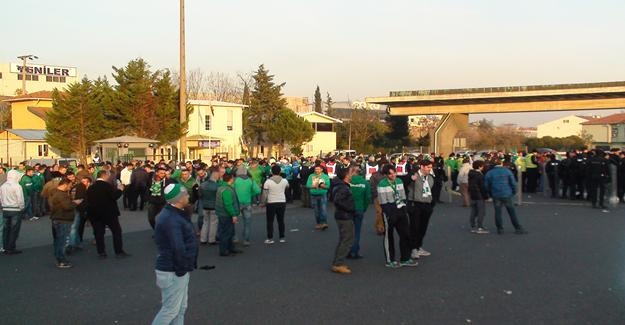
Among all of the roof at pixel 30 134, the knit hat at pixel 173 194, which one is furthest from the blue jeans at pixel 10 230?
the roof at pixel 30 134

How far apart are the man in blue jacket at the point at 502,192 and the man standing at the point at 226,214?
19.0 feet

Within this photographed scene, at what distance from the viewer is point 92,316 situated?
23.8 ft

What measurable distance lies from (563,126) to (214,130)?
8284 centimetres

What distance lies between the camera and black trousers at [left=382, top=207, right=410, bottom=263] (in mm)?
9875

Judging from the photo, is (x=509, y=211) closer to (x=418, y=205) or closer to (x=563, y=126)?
(x=418, y=205)

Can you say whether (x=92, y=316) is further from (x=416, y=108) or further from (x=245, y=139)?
(x=245, y=139)

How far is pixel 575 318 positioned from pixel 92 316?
5653mm

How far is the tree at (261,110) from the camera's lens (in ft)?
214

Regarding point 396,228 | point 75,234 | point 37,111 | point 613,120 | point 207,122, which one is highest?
point 613,120

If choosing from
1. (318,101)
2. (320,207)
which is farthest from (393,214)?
(318,101)

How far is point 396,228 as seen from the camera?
996 cm

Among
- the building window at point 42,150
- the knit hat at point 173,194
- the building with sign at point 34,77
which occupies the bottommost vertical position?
the knit hat at point 173,194

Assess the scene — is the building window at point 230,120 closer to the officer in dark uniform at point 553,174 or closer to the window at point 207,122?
the window at point 207,122

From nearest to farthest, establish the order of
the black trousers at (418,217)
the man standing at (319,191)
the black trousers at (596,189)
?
the black trousers at (418,217) → the man standing at (319,191) → the black trousers at (596,189)
